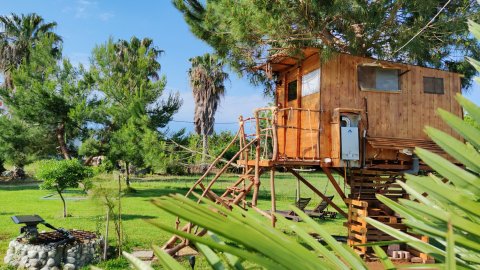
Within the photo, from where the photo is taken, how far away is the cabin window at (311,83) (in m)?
9.32

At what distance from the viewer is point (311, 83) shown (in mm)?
9609

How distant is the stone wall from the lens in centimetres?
788

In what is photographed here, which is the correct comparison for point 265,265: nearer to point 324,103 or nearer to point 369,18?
point 369,18

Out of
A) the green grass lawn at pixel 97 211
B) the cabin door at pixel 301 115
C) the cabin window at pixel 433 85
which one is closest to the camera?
the cabin door at pixel 301 115

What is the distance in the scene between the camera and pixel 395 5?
343 inches

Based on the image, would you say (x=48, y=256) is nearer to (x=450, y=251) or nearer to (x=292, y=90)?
(x=292, y=90)

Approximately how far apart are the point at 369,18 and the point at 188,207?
8.50 m

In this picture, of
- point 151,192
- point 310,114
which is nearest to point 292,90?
point 310,114

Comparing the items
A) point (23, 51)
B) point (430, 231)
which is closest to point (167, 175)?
point (23, 51)

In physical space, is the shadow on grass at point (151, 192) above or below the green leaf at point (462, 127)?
below

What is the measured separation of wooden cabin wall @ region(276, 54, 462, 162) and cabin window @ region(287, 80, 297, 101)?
35 cm

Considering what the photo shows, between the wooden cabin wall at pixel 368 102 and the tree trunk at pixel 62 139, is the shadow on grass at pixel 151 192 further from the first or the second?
the wooden cabin wall at pixel 368 102

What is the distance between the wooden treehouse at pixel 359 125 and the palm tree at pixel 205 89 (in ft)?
72.1

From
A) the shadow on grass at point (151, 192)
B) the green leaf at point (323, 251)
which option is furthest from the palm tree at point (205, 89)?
the green leaf at point (323, 251)
